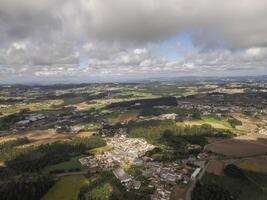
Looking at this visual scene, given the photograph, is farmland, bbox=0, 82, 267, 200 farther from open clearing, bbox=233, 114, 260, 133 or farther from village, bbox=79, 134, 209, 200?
open clearing, bbox=233, 114, 260, 133

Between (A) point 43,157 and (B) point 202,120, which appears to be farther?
(B) point 202,120

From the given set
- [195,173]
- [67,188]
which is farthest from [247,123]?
[67,188]

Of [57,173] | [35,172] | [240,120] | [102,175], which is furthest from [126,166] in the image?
[240,120]

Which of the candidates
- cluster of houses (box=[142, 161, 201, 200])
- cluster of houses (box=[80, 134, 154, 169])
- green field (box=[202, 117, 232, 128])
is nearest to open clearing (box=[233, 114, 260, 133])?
green field (box=[202, 117, 232, 128])

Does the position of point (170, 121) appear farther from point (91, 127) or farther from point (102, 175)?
point (102, 175)

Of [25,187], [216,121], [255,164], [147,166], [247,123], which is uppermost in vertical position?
[25,187]

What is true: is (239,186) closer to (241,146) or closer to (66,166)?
(241,146)
